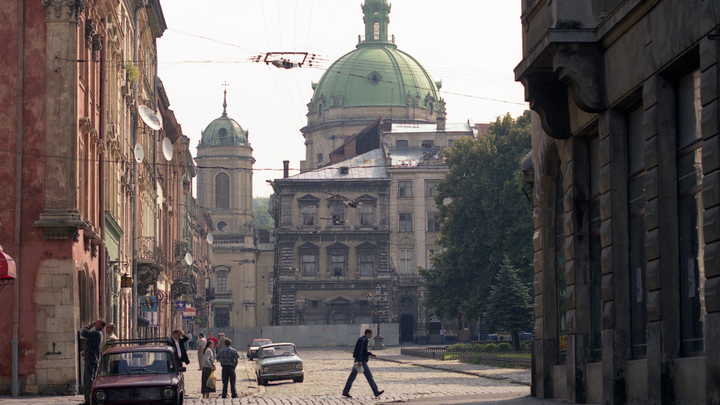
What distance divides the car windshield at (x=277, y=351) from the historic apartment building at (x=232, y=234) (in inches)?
3174

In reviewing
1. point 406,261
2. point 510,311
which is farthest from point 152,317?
point 406,261

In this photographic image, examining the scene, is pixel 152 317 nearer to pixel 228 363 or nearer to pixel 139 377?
pixel 228 363

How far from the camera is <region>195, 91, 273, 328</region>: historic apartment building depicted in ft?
396

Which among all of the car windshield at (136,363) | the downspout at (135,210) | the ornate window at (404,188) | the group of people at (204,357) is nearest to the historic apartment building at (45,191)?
the group of people at (204,357)

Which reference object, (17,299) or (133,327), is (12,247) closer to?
(17,299)

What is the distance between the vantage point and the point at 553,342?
2184cm

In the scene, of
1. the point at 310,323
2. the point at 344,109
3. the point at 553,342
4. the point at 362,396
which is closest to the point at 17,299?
the point at 362,396

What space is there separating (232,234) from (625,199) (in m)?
107

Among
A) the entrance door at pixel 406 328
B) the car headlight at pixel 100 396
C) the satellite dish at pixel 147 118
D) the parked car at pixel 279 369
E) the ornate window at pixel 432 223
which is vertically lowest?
the entrance door at pixel 406 328

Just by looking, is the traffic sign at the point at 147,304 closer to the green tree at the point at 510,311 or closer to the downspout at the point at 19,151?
the downspout at the point at 19,151

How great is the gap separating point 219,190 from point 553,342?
109281mm

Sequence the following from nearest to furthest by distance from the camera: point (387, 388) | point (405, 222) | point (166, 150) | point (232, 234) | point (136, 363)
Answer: point (136, 363)
point (387, 388)
point (166, 150)
point (405, 222)
point (232, 234)

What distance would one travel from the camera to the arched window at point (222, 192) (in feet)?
421

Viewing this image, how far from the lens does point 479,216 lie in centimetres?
6438
